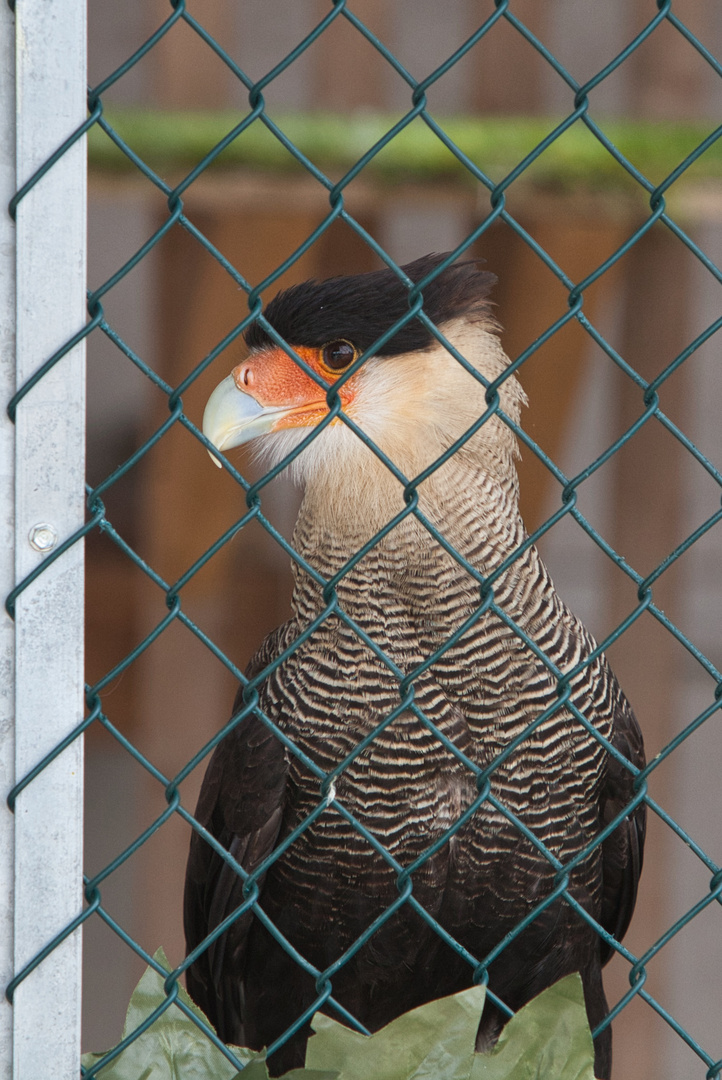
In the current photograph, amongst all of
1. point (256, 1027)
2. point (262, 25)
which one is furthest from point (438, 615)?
point (262, 25)

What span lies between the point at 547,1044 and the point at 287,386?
104 cm

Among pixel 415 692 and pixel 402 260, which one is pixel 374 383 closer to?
pixel 415 692

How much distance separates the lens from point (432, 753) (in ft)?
5.85

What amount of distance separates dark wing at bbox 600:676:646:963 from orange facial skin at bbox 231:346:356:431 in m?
0.72

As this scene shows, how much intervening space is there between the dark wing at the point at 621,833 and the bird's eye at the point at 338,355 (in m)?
0.74

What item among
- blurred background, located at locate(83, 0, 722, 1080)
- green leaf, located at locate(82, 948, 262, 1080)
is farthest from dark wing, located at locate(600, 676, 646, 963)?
green leaf, located at locate(82, 948, 262, 1080)

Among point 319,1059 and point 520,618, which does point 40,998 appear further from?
point 520,618

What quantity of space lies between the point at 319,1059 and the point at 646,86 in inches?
85.2

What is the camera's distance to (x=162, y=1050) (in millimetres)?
1156

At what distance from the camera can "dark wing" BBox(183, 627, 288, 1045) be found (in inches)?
71.6

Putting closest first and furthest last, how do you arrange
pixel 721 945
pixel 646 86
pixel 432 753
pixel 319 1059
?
pixel 319 1059, pixel 432 753, pixel 646 86, pixel 721 945

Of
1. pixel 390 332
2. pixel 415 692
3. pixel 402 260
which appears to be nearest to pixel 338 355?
pixel 415 692

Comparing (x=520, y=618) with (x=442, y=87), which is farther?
(x=442, y=87)

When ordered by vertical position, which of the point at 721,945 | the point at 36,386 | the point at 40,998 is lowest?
the point at 721,945
